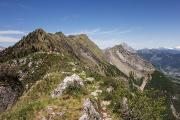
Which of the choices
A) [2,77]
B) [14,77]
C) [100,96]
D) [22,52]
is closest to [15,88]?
[14,77]

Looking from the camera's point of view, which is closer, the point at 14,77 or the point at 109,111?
the point at 109,111

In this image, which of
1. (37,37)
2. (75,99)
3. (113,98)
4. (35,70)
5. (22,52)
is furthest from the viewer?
(37,37)

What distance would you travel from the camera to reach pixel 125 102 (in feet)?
188

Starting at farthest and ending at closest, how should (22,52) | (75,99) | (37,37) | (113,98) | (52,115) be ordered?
(37,37) < (22,52) < (113,98) < (75,99) < (52,115)

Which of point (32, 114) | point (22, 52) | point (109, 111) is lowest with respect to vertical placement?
point (109, 111)

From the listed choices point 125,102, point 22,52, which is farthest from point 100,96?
point 22,52

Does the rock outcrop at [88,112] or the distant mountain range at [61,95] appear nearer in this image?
the rock outcrop at [88,112]

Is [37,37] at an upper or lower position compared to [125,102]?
upper

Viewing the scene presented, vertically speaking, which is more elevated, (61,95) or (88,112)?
(61,95)

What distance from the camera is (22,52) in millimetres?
115125

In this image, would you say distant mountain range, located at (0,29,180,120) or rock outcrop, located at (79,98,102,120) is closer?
rock outcrop, located at (79,98,102,120)

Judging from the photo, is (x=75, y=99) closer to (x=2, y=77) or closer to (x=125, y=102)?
(x=125, y=102)

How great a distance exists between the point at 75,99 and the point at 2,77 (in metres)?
61.1

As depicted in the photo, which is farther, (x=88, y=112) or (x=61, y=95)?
(x=61, y=95)
